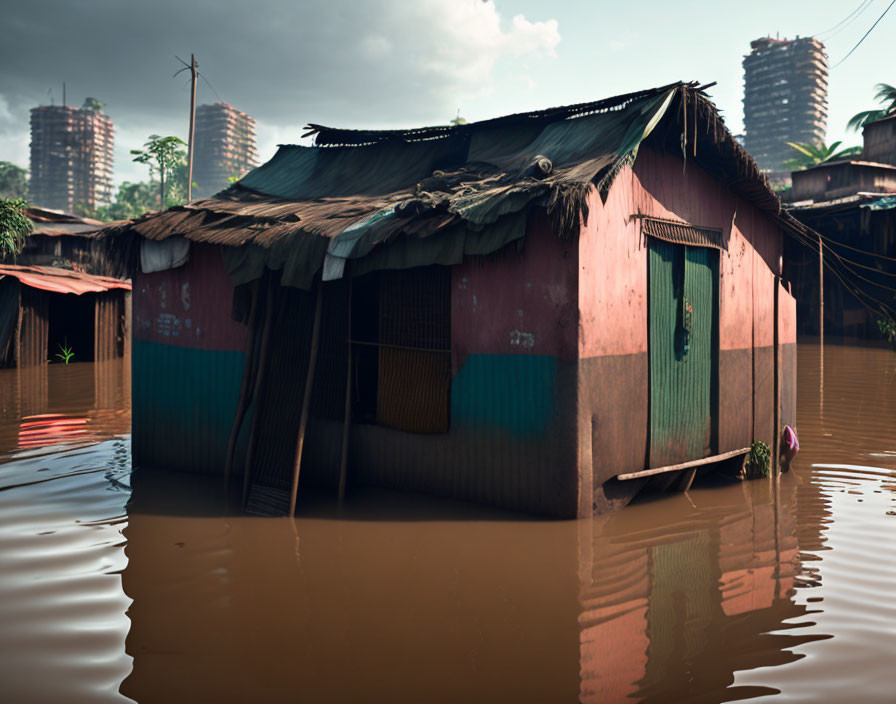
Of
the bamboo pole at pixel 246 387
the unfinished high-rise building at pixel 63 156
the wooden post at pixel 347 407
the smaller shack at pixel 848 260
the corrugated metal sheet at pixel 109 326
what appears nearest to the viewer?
the wooden post at pixel 347 407

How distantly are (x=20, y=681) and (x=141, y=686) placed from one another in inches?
27.3

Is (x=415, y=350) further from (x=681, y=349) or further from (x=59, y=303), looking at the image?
(x=59, y=303)

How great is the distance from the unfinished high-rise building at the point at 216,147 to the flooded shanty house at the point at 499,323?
126915 millimetres

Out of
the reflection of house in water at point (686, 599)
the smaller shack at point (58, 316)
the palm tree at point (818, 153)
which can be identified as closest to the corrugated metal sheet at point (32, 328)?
the smaller shack at point (58, 316)

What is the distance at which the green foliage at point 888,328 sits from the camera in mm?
17844

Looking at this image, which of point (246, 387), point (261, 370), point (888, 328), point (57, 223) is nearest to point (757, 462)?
point (261, 370)

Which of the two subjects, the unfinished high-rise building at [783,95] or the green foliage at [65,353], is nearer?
the green foliage at [65,353]

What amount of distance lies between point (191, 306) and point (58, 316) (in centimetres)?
1440

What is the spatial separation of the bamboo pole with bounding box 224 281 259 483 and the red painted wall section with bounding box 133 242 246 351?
358mm

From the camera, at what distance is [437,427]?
697 cm

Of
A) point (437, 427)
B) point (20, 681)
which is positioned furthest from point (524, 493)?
point (20, 681)

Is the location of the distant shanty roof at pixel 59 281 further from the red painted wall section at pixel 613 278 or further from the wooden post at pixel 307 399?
the red painted wall section at pixel 613 278

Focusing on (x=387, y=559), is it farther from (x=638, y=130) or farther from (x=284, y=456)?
(x=638, y=130)

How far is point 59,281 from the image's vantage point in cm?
1842
